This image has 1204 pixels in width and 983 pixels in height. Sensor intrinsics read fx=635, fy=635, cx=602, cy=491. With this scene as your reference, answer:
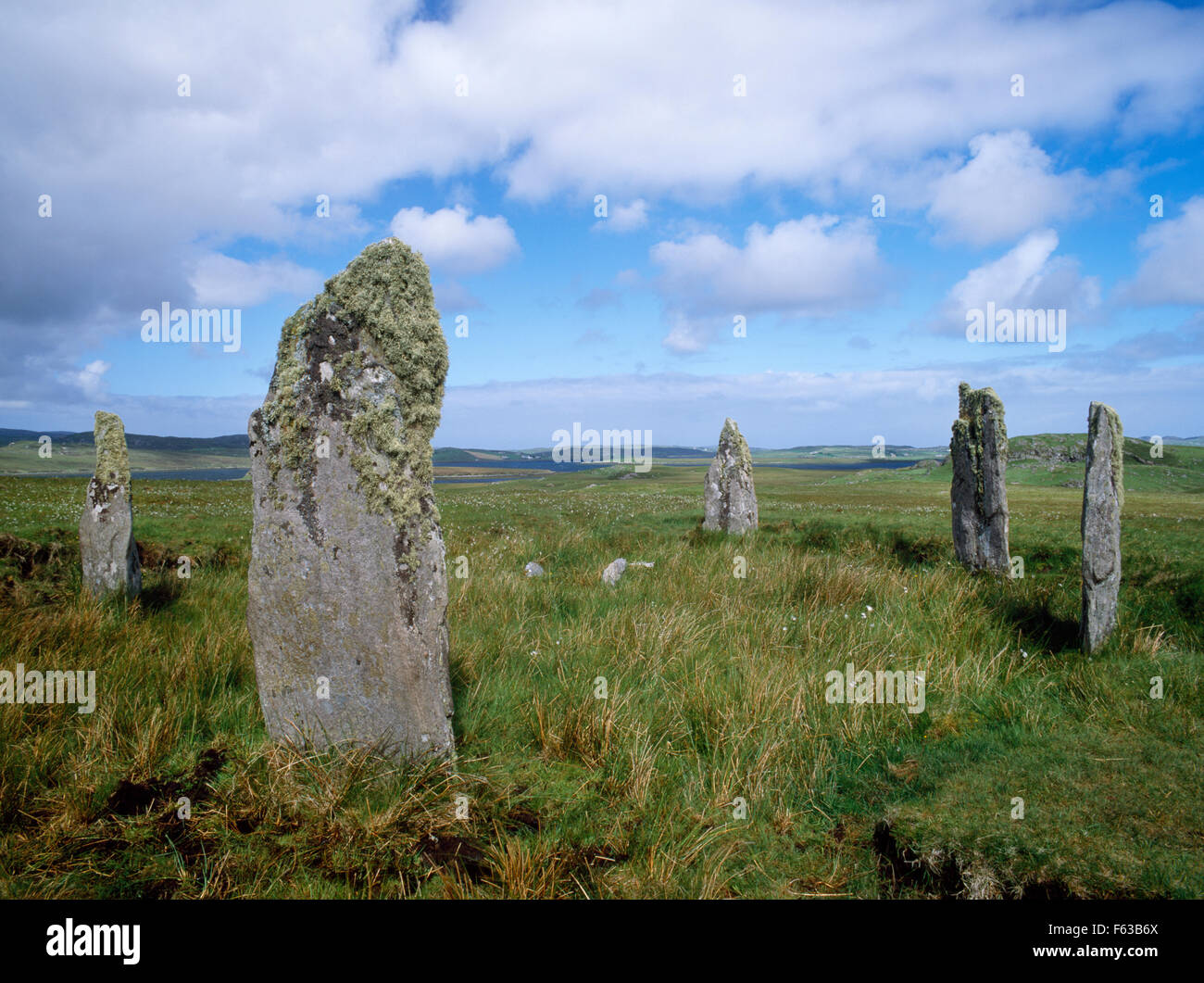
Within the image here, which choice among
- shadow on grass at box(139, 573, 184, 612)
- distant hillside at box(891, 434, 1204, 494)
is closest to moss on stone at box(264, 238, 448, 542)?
shadow on grass at box(139, 573, 184, 612)

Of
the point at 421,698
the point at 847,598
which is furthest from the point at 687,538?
the point at 421,698

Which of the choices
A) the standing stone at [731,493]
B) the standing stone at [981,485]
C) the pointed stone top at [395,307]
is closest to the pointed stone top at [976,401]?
the standing stone at [981,485]

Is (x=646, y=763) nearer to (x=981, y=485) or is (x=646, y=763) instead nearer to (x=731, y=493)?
(x=981, y=485)

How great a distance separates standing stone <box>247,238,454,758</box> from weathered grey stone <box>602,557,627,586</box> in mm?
6147

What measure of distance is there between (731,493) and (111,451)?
1320cm

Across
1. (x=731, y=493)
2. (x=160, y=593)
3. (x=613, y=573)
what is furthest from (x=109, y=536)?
(x=731, y=493)

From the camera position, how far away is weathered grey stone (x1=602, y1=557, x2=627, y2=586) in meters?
10.9

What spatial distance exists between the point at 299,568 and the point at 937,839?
4.73 metres

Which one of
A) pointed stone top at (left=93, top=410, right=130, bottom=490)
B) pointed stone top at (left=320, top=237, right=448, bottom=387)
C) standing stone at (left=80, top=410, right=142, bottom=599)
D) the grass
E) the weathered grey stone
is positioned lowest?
the grass

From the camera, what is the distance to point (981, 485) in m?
12.4

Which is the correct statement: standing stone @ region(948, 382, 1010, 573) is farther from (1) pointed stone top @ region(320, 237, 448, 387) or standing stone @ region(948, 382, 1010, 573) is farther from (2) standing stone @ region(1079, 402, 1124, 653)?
(1) pointed stone top @ region(320, 237, 448, 387)

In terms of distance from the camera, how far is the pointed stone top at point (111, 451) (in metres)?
9.59

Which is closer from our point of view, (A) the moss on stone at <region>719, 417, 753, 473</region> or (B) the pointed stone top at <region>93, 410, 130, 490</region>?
(B) the pointed stone top at <region>93, 410, 130, 490</region>

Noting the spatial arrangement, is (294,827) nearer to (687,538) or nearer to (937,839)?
(937,839)
